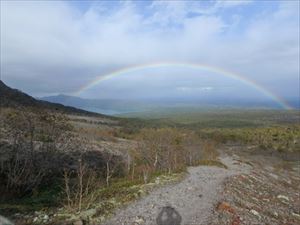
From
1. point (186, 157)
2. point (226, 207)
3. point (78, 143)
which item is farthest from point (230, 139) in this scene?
point (226, 207)

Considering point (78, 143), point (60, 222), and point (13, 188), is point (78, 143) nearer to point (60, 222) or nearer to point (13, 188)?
point (13, 188)

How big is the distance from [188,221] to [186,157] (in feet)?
115

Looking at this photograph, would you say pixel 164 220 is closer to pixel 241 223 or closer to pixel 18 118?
pixel 241 223

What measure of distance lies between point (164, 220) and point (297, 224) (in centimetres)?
914

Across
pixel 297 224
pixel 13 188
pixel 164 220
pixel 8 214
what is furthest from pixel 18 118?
pixel 297 224

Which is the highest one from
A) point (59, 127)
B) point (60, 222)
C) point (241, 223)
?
point (59, 127)

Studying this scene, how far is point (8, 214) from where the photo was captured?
17.4m

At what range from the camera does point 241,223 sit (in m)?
17.7

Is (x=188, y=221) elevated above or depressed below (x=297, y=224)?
above

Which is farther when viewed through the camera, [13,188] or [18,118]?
[18,118]

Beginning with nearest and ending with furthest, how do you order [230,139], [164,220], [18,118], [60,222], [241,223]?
1. [60,222]
2. [164,220]
3. [241,223]
4. [18,118]
5. [230,139]

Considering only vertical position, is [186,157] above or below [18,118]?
below

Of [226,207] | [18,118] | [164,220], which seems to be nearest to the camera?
[164,220]

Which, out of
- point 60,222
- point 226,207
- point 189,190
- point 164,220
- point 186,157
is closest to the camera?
point 60,222
